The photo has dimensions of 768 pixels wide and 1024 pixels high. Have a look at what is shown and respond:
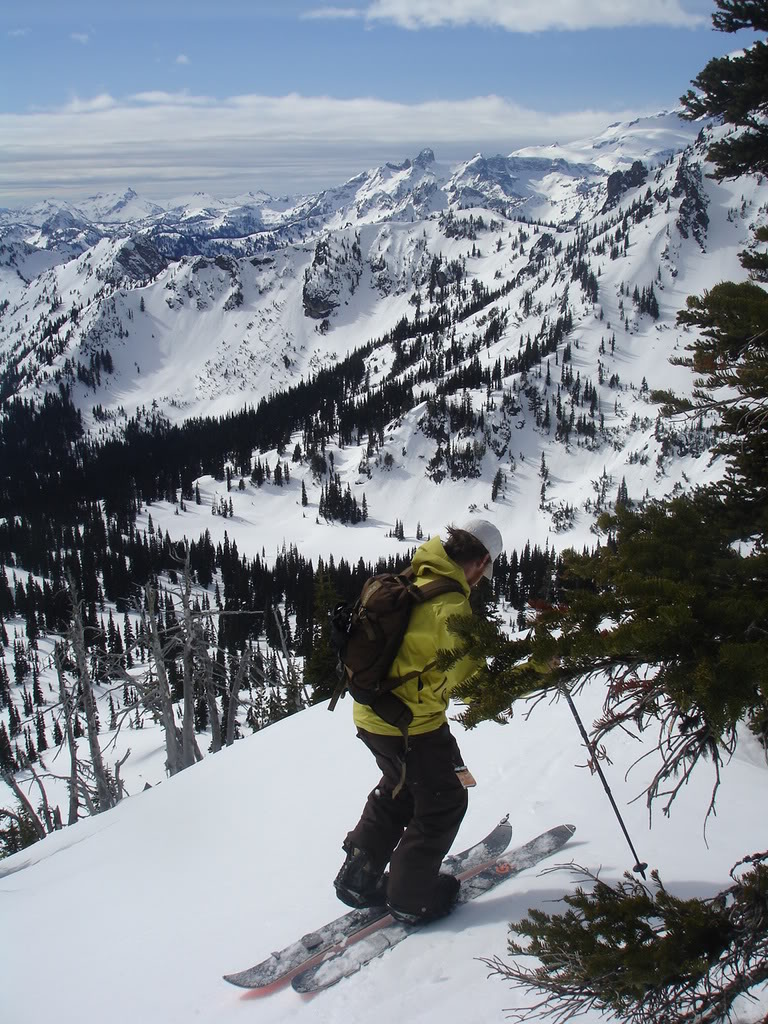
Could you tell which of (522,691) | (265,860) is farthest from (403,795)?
(522,691)

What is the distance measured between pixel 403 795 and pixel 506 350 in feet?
662

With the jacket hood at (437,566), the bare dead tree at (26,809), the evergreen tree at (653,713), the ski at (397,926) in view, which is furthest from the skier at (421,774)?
the bare dead tree at (26,809)

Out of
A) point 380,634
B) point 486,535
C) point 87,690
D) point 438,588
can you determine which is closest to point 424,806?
point 380,634


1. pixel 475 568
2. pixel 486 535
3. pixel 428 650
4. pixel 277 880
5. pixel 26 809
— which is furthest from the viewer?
pixel 26 809

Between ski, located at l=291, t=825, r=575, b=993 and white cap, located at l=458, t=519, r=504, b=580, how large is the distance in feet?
9.27

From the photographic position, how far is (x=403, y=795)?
18.0 ft

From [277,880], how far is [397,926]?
149cm

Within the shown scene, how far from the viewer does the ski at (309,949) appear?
15.6 ft

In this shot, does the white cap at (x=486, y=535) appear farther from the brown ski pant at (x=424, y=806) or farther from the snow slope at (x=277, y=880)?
the snow slope at (x=277, y=880)

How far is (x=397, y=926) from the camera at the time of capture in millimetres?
5145

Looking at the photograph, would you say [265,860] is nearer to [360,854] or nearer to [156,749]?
[360,854]

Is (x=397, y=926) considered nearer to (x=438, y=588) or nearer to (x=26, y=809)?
(x=438, y=588)

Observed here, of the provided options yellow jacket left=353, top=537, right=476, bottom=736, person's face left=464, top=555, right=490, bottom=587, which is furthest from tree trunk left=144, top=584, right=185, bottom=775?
person's face left=464, top=555, right=490, bottom=587

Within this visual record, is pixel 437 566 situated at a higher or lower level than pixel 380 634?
higher
